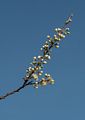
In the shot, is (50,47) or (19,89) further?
(50,47)

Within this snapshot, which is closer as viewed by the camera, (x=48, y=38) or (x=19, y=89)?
(x=19, y=89)

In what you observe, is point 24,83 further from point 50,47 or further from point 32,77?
point 50,47

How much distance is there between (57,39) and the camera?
32.5ft

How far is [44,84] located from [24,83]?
0.76m

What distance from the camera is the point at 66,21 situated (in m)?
10.7

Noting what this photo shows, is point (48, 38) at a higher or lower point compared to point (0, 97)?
higher

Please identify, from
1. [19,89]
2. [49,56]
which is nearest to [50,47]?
[49,56]

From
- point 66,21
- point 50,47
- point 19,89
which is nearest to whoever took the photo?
point 19,89

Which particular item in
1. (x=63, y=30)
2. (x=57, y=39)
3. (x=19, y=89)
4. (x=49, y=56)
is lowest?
(x=19, y=89)

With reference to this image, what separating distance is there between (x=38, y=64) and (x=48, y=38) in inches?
43.8

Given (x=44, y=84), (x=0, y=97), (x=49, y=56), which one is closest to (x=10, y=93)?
(x=0, y=97)

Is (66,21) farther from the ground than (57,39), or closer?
farther from the ground

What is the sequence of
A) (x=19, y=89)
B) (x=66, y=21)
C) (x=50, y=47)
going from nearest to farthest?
(x=19, y=89)
(x=50, y=47)
(x=66, y=21)

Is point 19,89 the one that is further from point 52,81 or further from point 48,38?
point 48,38
